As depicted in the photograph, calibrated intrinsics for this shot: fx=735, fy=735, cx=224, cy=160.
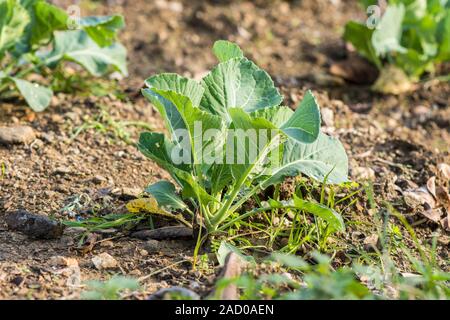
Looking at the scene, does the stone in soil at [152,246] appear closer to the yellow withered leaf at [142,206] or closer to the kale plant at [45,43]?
the yellow withered leaf at [142,206]

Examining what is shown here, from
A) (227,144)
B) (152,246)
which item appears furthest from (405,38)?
(152,246)

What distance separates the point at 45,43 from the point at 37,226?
1472 mm

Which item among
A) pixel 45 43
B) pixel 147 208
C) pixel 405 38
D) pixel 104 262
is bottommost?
pixel 104 262

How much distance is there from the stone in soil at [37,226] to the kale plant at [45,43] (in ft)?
3.11

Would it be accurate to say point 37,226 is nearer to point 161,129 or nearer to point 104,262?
point 104,262

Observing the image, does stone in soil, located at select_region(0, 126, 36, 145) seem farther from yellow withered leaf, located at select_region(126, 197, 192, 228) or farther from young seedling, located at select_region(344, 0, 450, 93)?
young seedling, located at select_region(344, 0, 450, 93)

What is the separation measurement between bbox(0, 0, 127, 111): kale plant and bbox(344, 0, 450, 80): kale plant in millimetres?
1428

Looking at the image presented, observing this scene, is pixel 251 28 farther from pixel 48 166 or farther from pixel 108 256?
pixel 108 256

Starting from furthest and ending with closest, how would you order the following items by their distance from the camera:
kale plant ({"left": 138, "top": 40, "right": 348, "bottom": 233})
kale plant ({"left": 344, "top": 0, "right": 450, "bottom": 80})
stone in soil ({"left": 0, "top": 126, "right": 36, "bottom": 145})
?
1. kale plant ({"left": 344, "top": 0, "right": 450, "bottom": 80})
2. stone in soil ({"left": 0, "top": 126, "right": 36, "bottom": 145})
3. kale plant ({"left": 138, "top": 40, "right": 348, "bottom": 233})

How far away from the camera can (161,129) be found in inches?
145

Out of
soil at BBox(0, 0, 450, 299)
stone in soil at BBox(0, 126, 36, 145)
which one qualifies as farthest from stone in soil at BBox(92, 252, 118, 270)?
stone in soil at BBox(0, 126, 36, 145)

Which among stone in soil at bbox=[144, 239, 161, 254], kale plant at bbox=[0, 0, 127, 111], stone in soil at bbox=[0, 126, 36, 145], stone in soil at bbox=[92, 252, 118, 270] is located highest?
kale plant at bbox=[0, 0, 127, 111]

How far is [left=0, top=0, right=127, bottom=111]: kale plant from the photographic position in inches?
140

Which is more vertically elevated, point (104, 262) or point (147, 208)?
point (147, 208)
